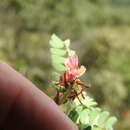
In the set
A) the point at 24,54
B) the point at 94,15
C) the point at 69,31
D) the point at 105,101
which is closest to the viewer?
the point at 105,101

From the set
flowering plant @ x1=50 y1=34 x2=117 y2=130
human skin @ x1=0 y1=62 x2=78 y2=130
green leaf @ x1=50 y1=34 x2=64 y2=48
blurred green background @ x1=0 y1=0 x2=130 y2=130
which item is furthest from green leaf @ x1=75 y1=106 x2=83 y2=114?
blurred green background @ x1=0 y1=0 x2=130 y2=130

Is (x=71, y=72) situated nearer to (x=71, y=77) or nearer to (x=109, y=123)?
(x=71, y=77)

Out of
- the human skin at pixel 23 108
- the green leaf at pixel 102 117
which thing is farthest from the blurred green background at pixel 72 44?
the human skin at pixel 23 108

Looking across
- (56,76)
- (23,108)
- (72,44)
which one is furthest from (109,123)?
(72,44)

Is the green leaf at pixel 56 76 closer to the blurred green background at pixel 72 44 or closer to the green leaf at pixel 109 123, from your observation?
the green leaf at pixel 109 123

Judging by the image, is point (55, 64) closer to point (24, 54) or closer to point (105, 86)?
point (105, 86)

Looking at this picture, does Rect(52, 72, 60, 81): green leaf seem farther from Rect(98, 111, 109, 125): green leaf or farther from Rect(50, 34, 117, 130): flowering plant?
Rect(98, 111, 109, 125): green leaf

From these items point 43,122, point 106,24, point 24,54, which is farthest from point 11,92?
point 106,24
